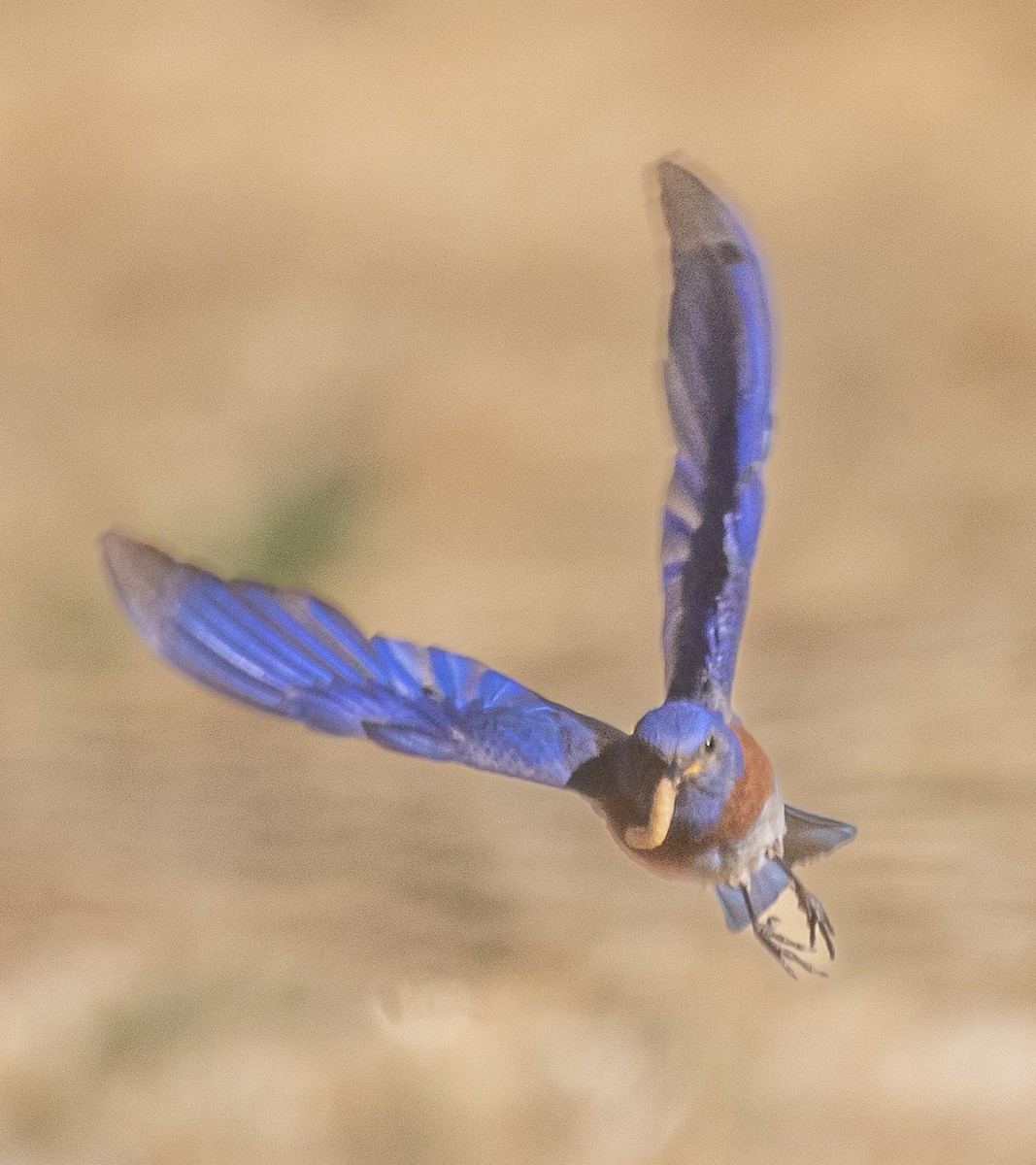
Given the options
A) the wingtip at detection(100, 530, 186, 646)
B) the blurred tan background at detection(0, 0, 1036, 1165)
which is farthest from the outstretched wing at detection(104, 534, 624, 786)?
the blurred tan background at detection(0, 0, 1036, 1165)

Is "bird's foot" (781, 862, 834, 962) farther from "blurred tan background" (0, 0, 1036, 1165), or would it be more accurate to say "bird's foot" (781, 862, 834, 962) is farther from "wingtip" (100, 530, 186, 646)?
"blurred tan background" (0, 0, 1036, 1165)

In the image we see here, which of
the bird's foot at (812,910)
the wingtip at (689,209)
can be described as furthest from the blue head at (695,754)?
the wingtip at (689,209)

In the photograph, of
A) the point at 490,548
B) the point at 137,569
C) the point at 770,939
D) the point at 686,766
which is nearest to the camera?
the point at 137,569

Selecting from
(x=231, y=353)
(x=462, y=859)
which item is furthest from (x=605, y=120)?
(x=462, y=859)

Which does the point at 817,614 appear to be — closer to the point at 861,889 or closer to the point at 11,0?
the point at 861,889

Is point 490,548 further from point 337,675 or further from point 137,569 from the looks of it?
point 137,569

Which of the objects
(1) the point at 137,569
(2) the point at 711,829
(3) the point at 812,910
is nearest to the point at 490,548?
(3) the point at 812,910
